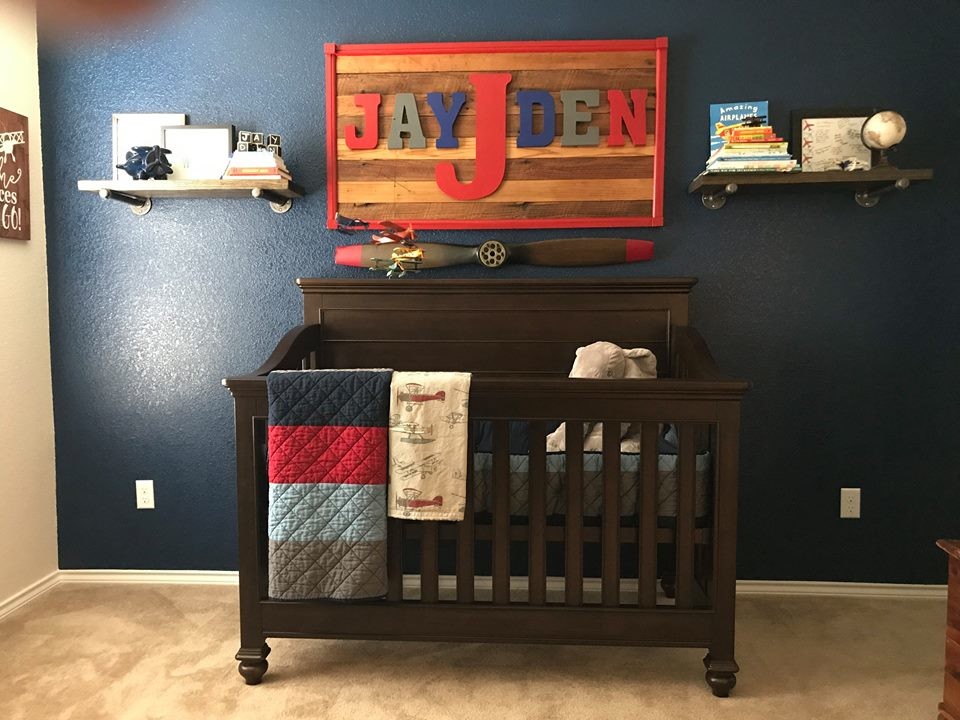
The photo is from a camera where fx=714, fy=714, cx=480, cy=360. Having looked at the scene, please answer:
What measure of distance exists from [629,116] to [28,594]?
2.64 m

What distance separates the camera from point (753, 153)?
2260 millimetres

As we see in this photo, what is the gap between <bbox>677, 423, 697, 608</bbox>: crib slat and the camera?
5.99 ft

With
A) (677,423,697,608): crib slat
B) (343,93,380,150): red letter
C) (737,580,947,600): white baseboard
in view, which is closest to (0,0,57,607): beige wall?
(343,93,380,150): red letter

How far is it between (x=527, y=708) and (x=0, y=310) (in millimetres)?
2086

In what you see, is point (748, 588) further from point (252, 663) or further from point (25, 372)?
point (25, 372)

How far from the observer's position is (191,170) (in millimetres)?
2494

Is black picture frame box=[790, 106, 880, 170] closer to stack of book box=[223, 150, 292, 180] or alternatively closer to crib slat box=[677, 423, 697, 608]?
crib slat box=[677, 423, 697, 608]

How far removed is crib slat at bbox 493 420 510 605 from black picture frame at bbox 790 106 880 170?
1417 mm

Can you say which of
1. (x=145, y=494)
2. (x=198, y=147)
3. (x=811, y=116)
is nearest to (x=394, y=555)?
(x=145, y=494)

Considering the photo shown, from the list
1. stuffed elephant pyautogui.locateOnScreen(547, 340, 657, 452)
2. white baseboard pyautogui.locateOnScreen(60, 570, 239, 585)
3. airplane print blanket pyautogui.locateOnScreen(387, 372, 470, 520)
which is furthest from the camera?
white baseboard pyautogui.locateOnScreen(60, 570, 239, 585)

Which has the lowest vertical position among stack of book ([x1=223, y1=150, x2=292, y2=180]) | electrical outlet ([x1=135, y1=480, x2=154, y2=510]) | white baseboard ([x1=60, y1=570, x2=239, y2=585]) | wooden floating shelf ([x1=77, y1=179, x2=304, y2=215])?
white baseboard ([x1=60, y1=570, x2=239, y2=585])

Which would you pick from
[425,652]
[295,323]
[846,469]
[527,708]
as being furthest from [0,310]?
[846,469]

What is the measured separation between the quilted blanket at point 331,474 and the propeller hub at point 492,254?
0.81 meters

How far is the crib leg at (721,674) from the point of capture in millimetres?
1820
